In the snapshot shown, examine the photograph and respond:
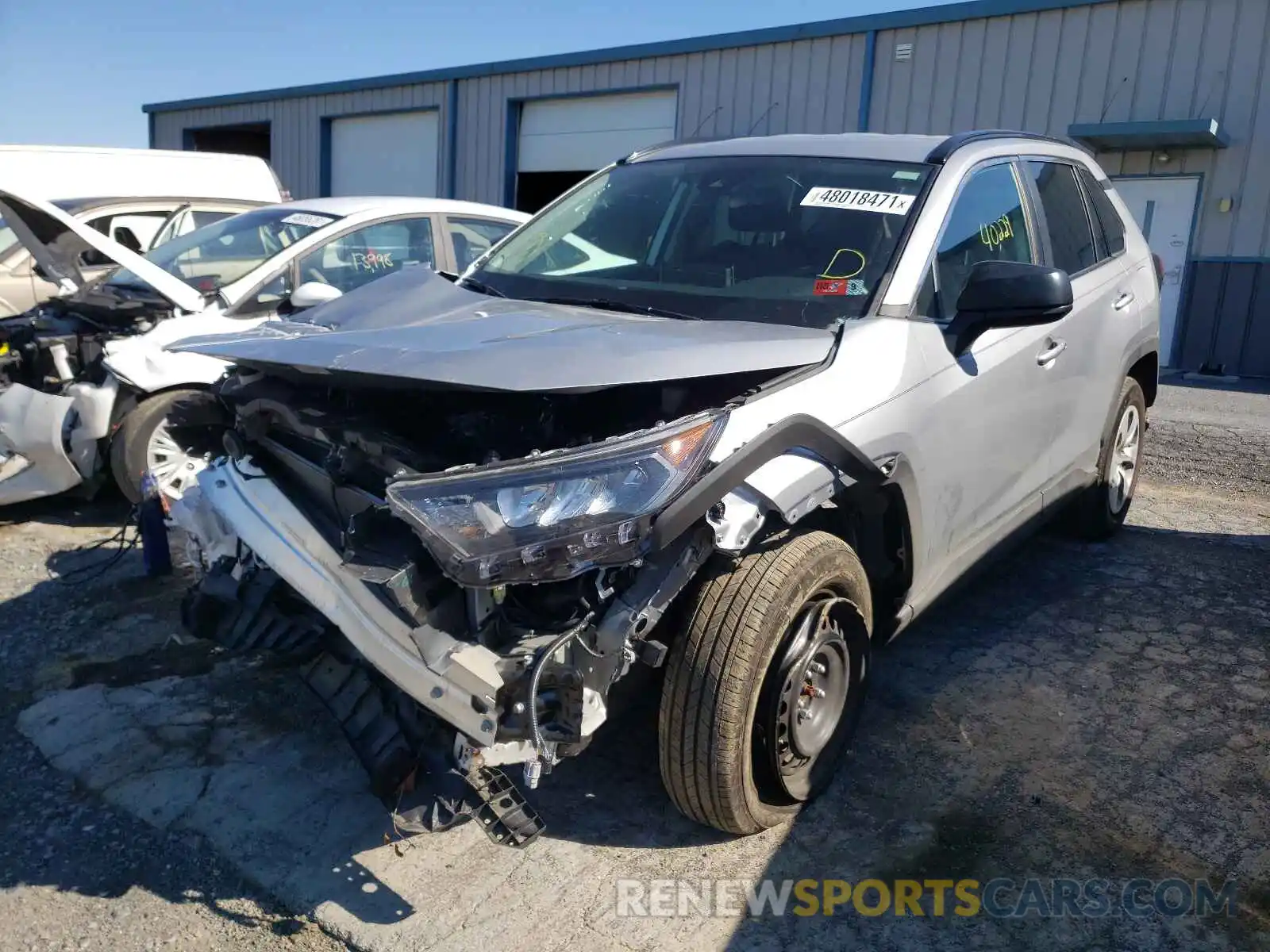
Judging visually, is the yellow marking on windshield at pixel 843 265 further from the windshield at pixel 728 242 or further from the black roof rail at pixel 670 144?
the black roof rail at pixel 670 144

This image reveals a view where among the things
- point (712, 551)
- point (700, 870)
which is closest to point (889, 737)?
point (700, 870)

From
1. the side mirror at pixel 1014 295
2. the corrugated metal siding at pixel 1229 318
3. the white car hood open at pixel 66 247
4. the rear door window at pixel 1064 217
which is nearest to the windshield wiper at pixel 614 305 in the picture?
the side mirror at pixel 1014 295

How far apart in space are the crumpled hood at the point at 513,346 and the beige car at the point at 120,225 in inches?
186

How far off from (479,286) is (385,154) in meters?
19.2

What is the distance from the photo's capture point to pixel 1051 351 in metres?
3.76

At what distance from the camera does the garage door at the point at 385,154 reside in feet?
67.6

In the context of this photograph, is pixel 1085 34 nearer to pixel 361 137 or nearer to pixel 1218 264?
pixel 1218 264

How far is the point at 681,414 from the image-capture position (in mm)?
2611

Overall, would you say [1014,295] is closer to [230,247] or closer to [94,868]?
[94,868]

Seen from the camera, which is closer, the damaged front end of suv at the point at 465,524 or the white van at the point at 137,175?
the damaged front end of suv at the point at 465,524

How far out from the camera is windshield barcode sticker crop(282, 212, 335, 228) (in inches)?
233

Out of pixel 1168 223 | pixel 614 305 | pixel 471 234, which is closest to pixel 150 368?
pixel 471 234

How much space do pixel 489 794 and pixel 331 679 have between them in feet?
2.01

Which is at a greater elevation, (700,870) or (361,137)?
(361,137)
